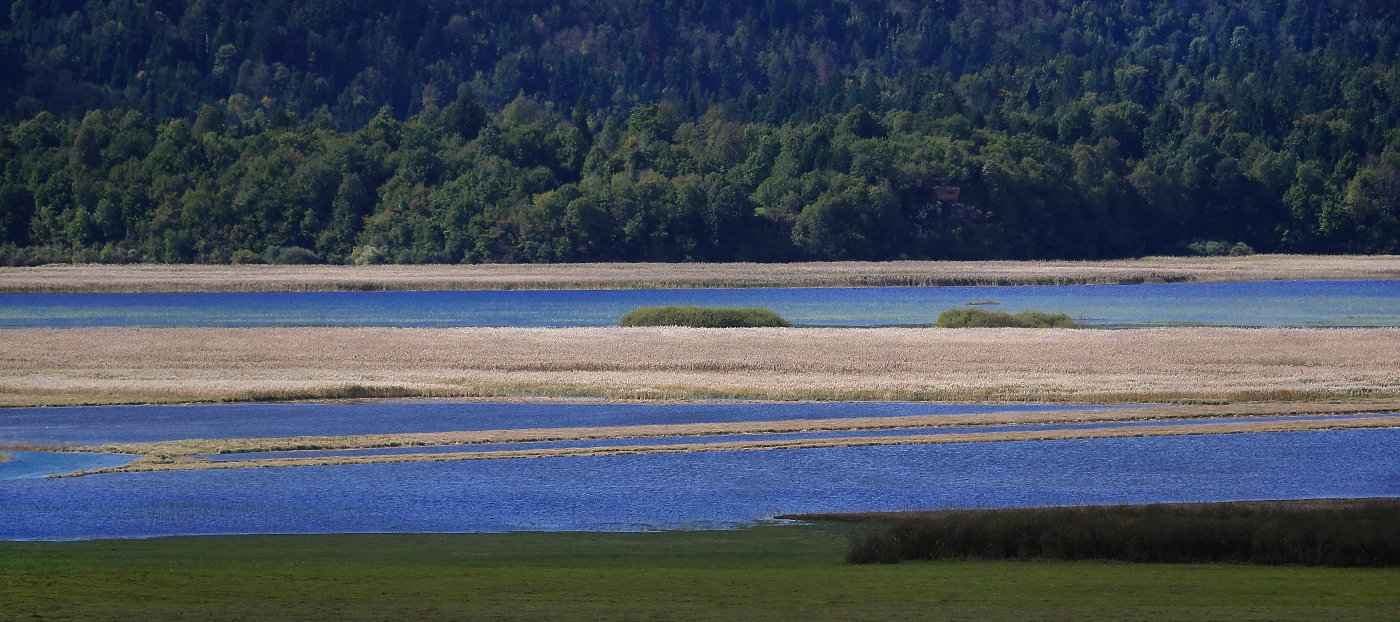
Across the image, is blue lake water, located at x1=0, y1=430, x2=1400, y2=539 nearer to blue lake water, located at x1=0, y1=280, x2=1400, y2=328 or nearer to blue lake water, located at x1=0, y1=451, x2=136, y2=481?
blue lake water, located at x1=0, y1=451, x2=136, y2=481

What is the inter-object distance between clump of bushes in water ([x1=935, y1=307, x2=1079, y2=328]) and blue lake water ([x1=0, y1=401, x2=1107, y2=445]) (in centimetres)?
2592

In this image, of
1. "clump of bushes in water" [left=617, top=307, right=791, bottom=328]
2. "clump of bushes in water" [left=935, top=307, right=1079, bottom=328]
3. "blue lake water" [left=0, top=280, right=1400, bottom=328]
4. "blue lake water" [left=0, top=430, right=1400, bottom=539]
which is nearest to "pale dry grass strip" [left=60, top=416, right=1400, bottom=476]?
"blue lake water" [left=0, top=430, right=1400, bottom=539]

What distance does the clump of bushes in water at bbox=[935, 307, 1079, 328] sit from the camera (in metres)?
78.8

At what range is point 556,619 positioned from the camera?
1908 centimetres

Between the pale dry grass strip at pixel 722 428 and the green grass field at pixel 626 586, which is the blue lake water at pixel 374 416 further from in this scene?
the green grass field at pixel 626 586

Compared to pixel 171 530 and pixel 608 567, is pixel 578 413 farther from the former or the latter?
pixel 608 567

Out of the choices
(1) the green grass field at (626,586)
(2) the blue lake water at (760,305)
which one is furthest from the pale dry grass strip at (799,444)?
(2) the blue lake water at (760,305)

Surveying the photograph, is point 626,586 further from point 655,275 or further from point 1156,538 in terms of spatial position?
point 655,275

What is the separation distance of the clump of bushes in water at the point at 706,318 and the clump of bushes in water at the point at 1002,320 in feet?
25.0

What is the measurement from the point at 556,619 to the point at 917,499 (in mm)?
16979

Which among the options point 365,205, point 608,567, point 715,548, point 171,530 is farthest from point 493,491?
point 365,205

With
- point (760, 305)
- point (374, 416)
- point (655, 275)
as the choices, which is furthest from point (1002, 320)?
point (655, 275)

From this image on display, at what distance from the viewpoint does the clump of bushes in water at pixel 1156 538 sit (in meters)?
24.1

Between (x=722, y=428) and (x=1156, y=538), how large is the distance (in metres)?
21.7
